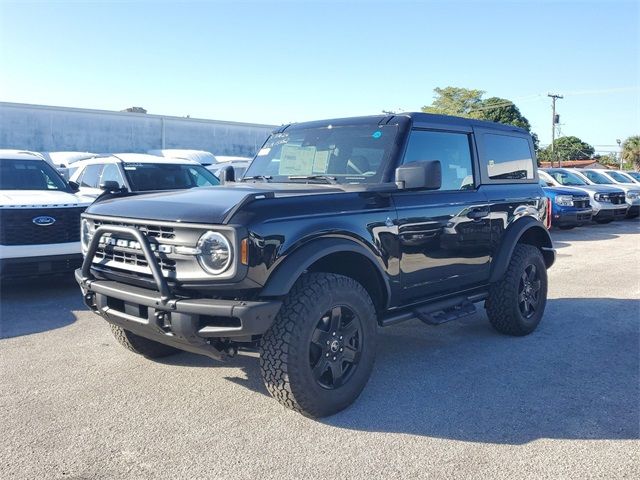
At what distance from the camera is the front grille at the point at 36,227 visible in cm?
655

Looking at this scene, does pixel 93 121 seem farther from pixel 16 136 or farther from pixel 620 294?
pixel 620 294

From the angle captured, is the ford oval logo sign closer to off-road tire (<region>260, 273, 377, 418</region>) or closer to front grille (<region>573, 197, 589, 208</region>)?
off-road tire (<region>260, 273, 377, 418</region>)

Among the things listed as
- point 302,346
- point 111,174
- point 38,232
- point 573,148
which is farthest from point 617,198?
point 573,148

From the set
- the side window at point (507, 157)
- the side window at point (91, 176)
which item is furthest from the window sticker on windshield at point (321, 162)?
the side window at point (91, 176)

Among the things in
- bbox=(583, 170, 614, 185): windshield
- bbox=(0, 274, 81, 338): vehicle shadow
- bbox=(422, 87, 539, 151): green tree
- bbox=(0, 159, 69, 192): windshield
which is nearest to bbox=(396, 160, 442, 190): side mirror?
bbox=(0, 274, 81, 338): vehicle shadow

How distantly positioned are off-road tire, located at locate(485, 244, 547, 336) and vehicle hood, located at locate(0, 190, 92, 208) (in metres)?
5.01

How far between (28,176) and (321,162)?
530 cm

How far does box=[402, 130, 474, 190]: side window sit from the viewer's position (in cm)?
448

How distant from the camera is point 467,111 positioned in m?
49.8

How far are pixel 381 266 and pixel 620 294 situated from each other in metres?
4.90

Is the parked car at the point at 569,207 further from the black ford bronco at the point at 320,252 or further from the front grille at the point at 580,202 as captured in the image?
the black ford bronco at the point at 320,252

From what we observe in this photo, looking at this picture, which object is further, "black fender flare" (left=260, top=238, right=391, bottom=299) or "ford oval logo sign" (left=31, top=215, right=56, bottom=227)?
"ford oval logo sign" (left=31, top=215, right=56, bottom=227)

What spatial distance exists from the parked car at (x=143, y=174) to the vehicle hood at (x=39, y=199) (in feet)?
4.00

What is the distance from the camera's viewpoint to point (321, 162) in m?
4.56
